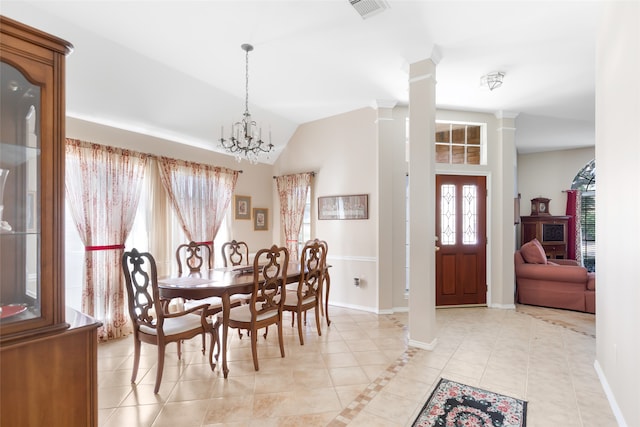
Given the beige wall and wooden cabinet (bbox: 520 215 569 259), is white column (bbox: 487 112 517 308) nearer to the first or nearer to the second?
wooden cabinet (bbox: 520 215 569 259)

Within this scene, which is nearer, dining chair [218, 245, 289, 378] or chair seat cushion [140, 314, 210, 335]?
chair seat cushion [140, 314, 210, 335]

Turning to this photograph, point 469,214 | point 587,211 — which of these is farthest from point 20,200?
point 587,211

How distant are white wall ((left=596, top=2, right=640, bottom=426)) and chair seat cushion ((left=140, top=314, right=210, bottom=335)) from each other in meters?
3.00

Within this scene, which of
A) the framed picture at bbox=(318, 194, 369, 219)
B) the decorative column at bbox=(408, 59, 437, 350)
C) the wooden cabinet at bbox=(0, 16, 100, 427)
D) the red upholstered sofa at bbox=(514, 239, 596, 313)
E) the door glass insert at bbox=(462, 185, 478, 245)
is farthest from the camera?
the door glass insert at bbox=(462, 185, 478, 245)

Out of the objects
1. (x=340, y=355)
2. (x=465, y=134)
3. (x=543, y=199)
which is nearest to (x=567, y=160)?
(x=543, y=199)

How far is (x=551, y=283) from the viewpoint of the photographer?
14.9ft

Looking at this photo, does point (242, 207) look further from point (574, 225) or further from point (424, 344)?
point (574, 225)

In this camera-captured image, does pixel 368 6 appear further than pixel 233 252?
No

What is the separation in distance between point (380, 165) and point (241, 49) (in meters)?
2.34

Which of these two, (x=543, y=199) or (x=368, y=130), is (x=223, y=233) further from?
(x=543, y=199)

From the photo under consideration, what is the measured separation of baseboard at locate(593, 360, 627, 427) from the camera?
1943mm

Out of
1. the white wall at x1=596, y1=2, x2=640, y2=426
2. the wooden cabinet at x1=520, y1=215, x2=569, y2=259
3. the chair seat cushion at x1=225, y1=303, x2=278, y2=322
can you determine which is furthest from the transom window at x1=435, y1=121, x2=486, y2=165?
the chair seat cushion at x1=225, y1=303, x2=278, y2=322

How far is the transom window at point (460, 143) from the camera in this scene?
4.66 metres

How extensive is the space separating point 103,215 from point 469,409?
3.95 metres
